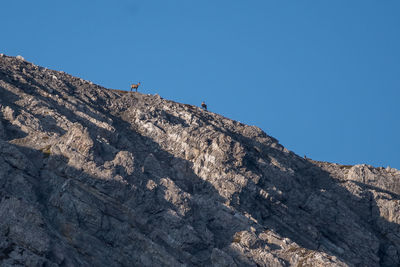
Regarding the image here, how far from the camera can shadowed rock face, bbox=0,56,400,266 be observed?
65.1 meters

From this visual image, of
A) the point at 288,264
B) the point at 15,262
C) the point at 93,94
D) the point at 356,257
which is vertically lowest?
the point at 15,262

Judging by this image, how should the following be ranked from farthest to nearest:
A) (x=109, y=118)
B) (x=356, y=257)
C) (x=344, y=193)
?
(x=344, y=193), (x=109, y=118), (x=356, y=257)

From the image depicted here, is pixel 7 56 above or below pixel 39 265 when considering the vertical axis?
above

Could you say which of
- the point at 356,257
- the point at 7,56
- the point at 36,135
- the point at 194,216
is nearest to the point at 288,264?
the point at 194,216

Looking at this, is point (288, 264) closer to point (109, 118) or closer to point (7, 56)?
point (109, 118)

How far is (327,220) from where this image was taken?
92.1 meters

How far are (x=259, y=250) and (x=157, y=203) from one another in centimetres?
1221

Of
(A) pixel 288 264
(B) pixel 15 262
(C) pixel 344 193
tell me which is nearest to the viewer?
(B) pixel 15 262

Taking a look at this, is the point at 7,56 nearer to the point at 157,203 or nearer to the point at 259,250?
the point at 157,203

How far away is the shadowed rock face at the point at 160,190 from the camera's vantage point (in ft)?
213

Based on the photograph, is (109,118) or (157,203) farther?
(109,118)

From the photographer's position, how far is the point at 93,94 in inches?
4151

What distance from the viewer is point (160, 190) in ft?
246

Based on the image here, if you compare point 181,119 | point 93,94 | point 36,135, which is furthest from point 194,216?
point 93,94
